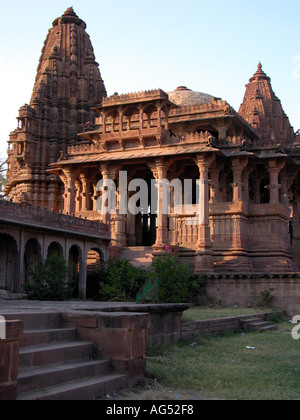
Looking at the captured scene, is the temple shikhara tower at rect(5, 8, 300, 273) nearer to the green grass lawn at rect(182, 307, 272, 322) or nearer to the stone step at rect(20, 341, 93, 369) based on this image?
the green grass lawn at rect(182, 307, 272, 322)

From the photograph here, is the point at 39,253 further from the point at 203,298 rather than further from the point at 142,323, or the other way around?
the point at 142,323

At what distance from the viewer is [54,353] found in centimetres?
681

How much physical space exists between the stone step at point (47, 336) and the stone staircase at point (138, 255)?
17982 millimetres

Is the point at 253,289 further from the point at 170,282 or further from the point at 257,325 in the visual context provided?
the point at 257,325

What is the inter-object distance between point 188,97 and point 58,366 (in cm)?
2962

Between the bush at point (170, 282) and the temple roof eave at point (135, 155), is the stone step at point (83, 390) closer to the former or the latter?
the bush at point (170, 282)

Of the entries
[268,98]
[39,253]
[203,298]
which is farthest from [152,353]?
[268,98]

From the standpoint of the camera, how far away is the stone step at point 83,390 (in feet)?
19.1

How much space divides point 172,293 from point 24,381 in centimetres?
1198

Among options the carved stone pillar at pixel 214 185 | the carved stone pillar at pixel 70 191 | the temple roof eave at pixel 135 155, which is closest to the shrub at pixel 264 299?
the carved stone pillar at pixel 214 185

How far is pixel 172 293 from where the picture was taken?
696 inches

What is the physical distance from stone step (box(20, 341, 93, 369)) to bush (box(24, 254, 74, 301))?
9746 mm

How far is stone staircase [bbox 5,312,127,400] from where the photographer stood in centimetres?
601
